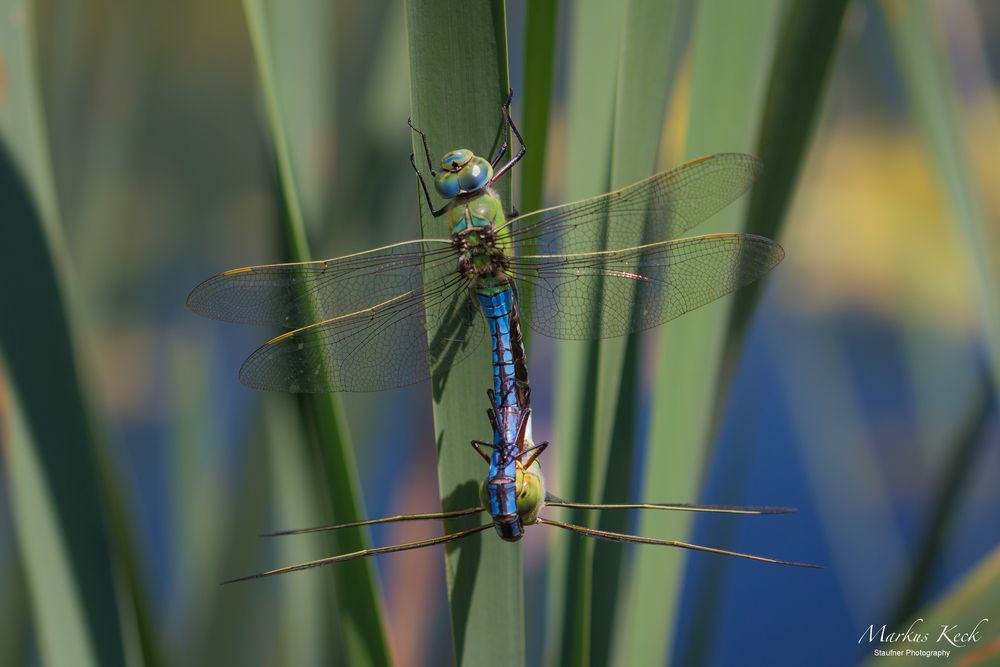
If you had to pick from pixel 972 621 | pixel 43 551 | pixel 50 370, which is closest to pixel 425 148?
pixel 50 370

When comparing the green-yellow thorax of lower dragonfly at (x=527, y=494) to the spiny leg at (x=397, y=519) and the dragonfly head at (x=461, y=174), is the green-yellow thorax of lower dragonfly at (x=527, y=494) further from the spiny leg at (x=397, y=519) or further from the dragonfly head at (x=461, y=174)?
the dragonfly head at (x=461, y=174)

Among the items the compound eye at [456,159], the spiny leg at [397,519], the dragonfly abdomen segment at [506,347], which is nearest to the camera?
the spiny leg at [397,519]

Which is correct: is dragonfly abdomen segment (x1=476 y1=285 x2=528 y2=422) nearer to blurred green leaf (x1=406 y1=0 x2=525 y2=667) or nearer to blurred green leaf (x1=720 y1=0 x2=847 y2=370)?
blurred green leaf (x1=406 y1=0 x2=525 y2=667)

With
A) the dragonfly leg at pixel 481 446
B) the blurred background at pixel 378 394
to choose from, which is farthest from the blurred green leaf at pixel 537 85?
the dragonfly leg at pixel 481 446

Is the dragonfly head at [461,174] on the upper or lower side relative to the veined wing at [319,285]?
upper

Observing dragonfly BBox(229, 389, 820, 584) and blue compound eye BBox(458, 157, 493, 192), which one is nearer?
dragonfly BBox(229, 389, 820, 584)

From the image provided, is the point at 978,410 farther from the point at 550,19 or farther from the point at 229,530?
the point at 229,530

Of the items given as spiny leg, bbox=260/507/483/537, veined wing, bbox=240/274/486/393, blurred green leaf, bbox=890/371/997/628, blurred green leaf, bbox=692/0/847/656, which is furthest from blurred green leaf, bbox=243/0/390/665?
blurred green leaf, bbox=890/371/997/628

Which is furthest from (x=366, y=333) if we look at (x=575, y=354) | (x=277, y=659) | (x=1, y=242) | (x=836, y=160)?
(x=836, y=160)

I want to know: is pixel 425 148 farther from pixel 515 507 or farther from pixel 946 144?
pixel 946 144
